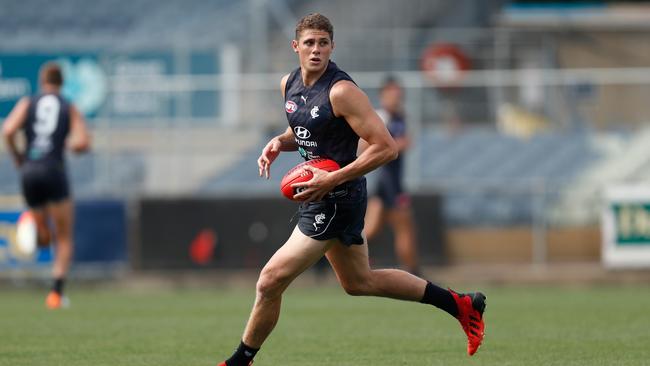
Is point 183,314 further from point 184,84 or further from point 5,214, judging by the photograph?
point 184,84

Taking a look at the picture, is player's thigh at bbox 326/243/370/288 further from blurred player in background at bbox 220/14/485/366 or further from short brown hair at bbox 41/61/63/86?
short brown hair at bbox 41/61/63/86

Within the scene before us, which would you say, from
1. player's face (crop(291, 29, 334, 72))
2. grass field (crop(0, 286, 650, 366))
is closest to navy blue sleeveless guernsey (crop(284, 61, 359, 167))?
player's face (crop(291, 29, 334, 72))

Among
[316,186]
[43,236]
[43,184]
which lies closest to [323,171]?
[316,186]

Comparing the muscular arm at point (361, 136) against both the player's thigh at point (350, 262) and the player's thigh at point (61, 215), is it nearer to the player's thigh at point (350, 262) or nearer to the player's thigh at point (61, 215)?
the player's thigh at point (350, 262)

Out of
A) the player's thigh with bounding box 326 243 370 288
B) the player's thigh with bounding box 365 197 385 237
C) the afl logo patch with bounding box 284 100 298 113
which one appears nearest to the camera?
the afl logo patch with bounding box 284 100 298 113

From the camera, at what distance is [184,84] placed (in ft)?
68.1

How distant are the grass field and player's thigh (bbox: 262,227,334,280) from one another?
97 centimetres

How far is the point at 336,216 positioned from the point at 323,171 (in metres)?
0.32

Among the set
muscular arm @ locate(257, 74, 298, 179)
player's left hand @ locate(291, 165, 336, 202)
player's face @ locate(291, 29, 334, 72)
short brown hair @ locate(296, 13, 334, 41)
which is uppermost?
short brown hair @ locate(296, 13, 334, 41)

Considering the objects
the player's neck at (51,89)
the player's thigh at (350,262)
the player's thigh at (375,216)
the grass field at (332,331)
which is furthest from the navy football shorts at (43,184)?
the player's thigh at (350,262)

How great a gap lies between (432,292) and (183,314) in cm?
489

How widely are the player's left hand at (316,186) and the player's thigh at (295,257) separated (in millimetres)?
279

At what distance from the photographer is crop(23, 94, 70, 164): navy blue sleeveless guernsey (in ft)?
43.1

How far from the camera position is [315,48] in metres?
7.09
